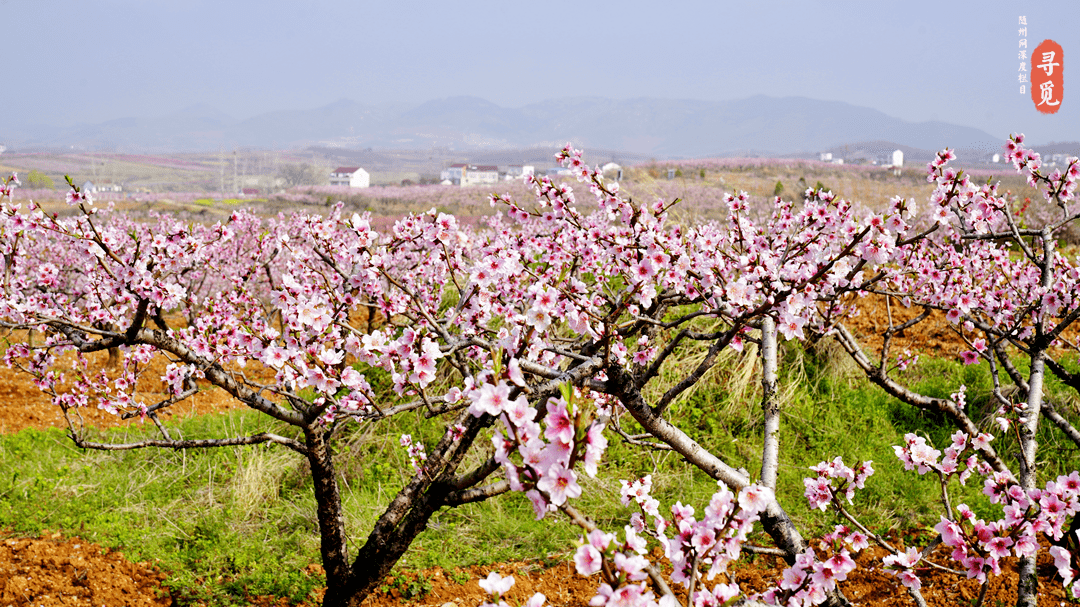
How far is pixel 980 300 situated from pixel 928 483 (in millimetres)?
1386

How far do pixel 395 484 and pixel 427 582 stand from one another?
1637mm

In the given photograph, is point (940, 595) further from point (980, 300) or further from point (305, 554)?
point (305, 554)

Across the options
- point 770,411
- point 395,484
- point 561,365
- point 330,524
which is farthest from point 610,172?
point 330,524

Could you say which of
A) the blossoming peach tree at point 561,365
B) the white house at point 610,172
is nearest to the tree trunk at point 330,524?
the blossoming peach tree at point 561,365

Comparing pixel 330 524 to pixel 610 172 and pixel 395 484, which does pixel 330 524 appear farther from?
pixel 610 172

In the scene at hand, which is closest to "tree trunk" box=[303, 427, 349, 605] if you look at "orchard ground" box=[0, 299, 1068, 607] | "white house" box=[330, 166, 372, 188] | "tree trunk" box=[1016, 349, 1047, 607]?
"orchard ground" box=[0, 299, 1068, 607]

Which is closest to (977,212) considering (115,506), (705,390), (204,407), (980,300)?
(980,300)

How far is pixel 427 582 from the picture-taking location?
3523mm

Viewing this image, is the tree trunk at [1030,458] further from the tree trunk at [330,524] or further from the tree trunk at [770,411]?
the tree trunk at [330,524]

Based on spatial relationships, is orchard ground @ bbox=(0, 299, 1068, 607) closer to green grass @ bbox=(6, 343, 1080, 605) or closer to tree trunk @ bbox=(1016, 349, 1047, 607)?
green grass @ bbox=(6, 343, 1080, 605)

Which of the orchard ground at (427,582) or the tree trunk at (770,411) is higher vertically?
the tree trunk at (770,411)

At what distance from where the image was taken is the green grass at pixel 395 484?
3.93m

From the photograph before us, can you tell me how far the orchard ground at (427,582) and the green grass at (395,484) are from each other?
0.24 feet

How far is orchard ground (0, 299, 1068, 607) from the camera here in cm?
333
